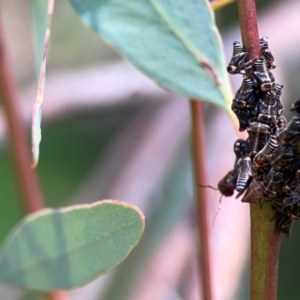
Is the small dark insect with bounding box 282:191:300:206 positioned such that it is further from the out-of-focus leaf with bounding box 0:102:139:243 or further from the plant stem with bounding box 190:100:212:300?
the out-of-focus leaf with bounding box 0:102:139:243

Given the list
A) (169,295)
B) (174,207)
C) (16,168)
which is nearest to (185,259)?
(169,295)

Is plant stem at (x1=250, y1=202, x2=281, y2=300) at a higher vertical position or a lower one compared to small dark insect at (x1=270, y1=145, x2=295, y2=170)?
lower

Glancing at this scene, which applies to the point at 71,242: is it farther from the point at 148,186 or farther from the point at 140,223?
the point at 148,186

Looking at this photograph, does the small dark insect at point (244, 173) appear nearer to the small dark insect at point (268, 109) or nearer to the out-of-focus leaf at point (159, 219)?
the small dark insect at point (268, 109)

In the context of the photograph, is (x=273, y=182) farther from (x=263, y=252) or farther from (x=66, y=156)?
(x=66, y=156)

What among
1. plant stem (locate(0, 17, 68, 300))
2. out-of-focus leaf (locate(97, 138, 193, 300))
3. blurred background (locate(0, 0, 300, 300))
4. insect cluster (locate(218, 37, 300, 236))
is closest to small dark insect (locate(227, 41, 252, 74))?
insect cluster (locate(218, 37, 300, 236))

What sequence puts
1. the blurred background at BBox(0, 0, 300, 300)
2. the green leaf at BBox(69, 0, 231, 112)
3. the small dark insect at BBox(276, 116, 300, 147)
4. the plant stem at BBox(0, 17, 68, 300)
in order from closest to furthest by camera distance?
1. the small dark insect at BBox(276, 116, 300, 147)
2. the green leaf at BBox(69, 0, 231, 112)
3. the plant stem at BBox(0, 17, 68, 300)
4. the blurred background at BBox(0, 0, 300, 300)
